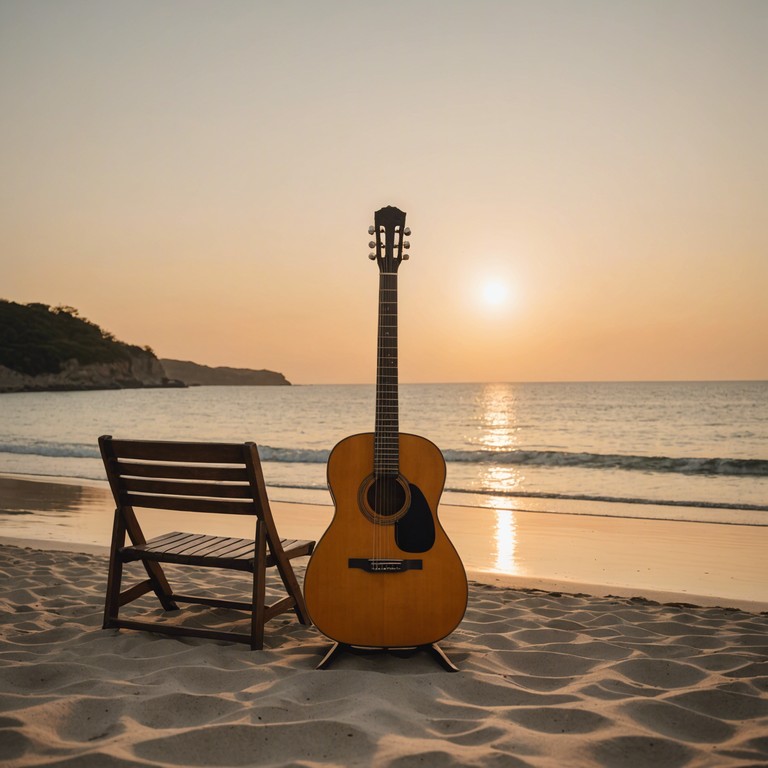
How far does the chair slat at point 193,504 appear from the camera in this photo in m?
3.83

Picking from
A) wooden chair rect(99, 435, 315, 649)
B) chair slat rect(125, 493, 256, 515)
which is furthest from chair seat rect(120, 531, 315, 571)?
chair slat rect(125, 493, 256, 515)

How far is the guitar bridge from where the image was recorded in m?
3.43

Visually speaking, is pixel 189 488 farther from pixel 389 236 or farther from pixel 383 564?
pixel 389 236

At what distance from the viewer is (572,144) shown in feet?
39.7

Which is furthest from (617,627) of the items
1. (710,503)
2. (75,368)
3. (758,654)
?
(75,368)

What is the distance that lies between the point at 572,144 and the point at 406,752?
11575 mm

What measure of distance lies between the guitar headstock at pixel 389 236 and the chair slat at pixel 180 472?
1.35 m

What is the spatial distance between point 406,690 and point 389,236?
7.48 ft

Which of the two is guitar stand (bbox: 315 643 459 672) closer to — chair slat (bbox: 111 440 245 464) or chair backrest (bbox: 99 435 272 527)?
chair backrest (bbox: 99 435 272 527)

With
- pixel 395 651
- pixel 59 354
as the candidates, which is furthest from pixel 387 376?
pixel 59 354

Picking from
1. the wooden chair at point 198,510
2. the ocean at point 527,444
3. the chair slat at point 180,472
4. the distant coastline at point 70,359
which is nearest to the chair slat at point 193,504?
the wooden chair at point 198,510

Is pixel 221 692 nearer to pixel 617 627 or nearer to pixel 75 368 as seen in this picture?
pixel 617 627

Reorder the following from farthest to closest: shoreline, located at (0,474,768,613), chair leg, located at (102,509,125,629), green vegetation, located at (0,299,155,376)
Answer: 1. green vegetation, located at (0,299,155,376)
2. shoreline, located at (0,474,768,613)
3. chair leg, located at (102,509,125,629)

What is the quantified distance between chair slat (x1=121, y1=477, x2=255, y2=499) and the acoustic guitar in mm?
579
